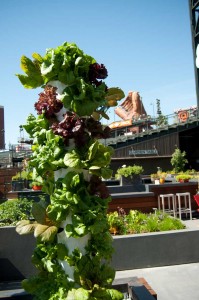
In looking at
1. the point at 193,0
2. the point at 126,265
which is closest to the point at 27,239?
the point at 126,265

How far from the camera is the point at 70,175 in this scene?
2.43 m

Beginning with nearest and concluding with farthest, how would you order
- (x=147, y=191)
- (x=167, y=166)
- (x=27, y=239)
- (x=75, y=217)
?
(x=75, y=217) → (x=27, y=239) → (x=147, y=191) → (x=167, y=166)

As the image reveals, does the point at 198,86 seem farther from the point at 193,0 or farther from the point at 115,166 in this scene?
the point at 115,166

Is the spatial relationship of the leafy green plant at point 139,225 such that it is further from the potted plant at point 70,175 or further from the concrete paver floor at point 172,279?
the potted plant at point 70,175

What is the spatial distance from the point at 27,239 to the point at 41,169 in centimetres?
320

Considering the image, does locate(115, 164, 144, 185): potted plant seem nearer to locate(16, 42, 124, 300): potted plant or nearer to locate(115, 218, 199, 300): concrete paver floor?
locate(115, 218, 199, 300): concrete paver floor

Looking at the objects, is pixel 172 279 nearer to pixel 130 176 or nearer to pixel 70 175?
pixel 70 175

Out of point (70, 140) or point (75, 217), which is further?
point (70, 140)

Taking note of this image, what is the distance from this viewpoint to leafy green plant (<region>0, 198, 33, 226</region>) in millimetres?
5586

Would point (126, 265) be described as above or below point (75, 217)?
below

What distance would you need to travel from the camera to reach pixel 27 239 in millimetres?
5254

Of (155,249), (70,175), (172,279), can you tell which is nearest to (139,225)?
(155,249)

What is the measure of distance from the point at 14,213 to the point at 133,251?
2448mm

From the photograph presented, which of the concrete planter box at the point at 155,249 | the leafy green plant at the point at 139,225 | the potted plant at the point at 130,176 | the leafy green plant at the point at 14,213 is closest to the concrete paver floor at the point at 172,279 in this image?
the concrete planter box at the point at 155,249
